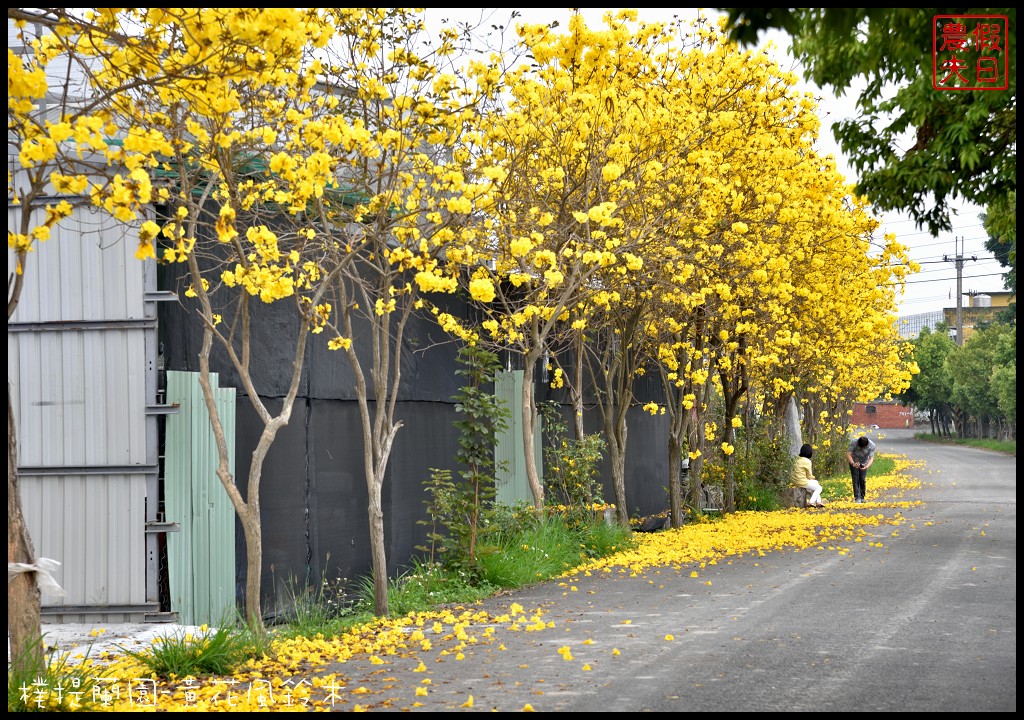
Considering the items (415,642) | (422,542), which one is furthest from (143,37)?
(422,542)

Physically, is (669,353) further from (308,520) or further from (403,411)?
(308,520)

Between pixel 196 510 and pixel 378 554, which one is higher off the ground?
pixel 196 510

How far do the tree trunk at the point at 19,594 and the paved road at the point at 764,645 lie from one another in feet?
6.29

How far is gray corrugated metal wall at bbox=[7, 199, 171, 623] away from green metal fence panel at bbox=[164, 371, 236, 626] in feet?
0.50

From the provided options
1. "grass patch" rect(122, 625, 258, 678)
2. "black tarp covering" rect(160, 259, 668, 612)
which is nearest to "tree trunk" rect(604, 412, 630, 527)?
"black tarp covering" rect(160, 259, 668, 612)

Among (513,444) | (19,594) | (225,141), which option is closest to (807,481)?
(513,444)

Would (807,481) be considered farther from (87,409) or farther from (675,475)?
(87,409)

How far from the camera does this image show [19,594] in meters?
6.66

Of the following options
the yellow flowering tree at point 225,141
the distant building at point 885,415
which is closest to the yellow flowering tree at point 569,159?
the yellow flowering tree at point 225,141

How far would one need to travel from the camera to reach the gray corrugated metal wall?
9.21m

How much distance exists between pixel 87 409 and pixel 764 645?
5.66m

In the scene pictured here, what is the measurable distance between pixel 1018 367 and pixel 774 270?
11341 mm

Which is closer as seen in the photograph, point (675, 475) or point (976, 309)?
point (675, 475)

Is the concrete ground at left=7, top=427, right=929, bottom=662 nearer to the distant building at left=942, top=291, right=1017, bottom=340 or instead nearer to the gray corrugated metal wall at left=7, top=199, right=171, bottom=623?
the gray corrugated metal wall at left=7, top=199, right=171, bottom=623
